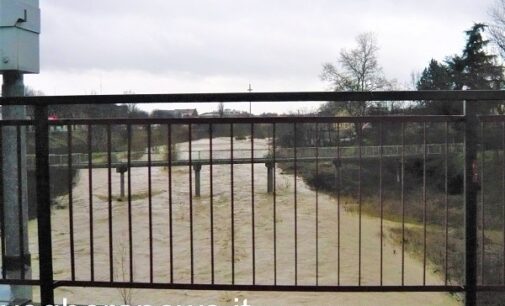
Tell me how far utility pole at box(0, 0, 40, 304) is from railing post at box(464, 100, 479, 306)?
259 cm

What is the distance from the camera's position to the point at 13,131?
3.18 m

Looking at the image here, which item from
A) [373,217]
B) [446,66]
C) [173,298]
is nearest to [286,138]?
[173,298]

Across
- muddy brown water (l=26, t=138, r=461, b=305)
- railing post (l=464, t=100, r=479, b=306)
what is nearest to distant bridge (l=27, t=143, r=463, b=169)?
railing post (l=464, t=100, r=479, b=306)

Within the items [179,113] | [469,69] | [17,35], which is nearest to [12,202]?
[17,35]

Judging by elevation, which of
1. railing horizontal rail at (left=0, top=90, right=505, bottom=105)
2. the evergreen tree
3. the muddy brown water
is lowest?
the muddy brown water

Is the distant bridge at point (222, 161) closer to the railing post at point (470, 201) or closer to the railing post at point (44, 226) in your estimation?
the railing post at point (44, 226)

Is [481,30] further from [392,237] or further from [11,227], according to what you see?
[11,227]

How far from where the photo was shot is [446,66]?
31.1 meters

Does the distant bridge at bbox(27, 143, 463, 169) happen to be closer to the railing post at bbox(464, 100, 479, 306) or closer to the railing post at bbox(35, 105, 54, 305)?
the railing post at bbox(35, 105, 54, 305)

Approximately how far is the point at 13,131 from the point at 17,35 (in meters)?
0.68

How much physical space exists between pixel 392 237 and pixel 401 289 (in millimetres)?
14281

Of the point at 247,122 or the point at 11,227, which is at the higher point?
the point at 247,122

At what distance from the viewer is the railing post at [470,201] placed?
2.43m

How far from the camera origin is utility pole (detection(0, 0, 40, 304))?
3.15m
